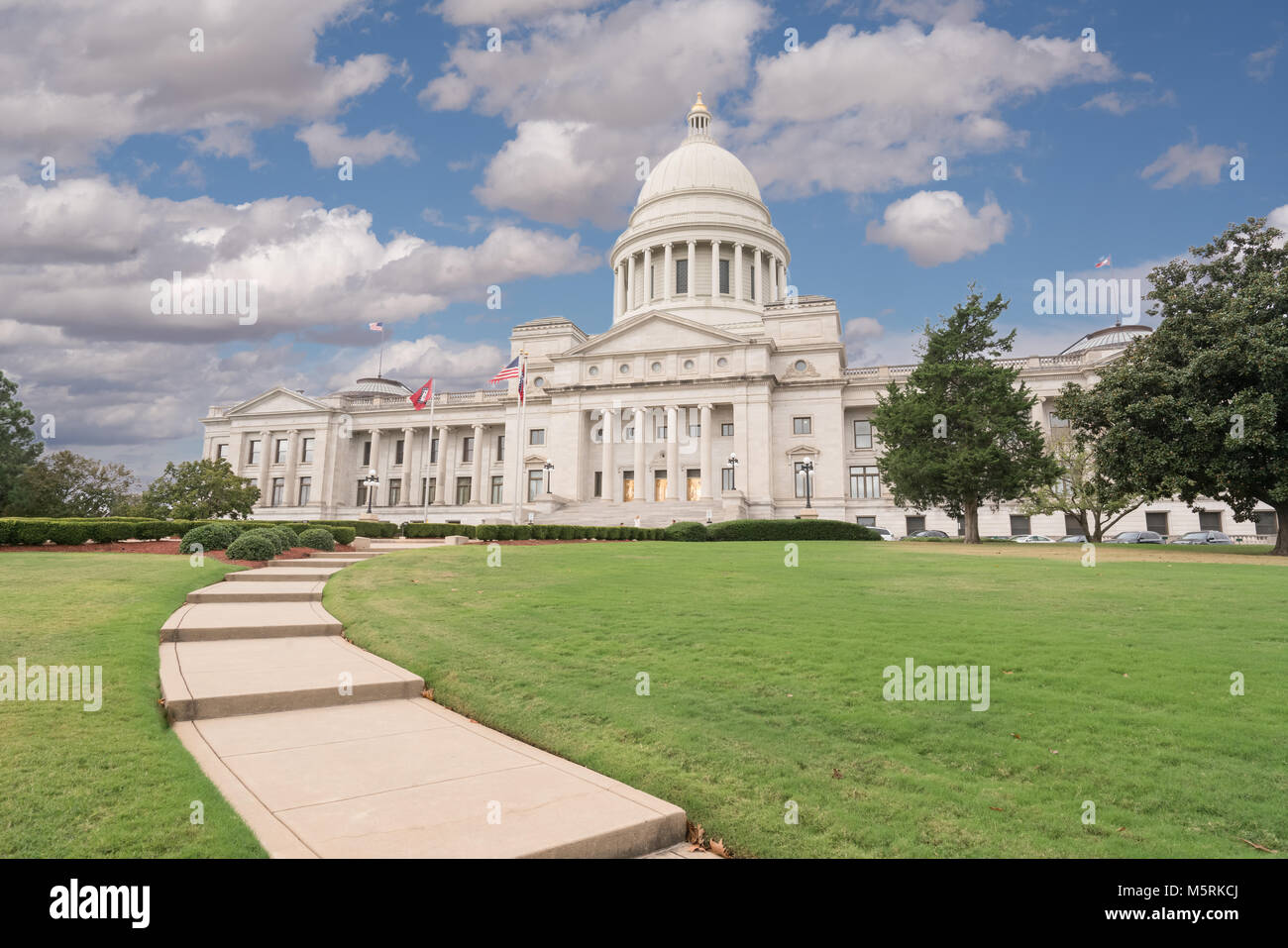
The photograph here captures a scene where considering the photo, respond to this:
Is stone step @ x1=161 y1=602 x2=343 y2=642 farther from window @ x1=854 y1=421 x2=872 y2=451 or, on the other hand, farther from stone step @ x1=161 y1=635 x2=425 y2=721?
window @ x1=854 y1=421 x2=872 y2=451

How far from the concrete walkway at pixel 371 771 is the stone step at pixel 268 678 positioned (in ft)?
0.04

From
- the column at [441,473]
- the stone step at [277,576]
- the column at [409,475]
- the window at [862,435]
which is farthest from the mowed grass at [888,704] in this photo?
the column at [409,475]

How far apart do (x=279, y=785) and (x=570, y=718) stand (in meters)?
2.63

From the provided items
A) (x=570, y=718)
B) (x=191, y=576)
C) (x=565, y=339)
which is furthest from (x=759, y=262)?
(x=570, y=718)

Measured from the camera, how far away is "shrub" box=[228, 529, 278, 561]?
20.3m

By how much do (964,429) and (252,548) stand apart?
33.3m

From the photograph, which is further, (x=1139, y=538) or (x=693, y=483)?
(x=693, y=483)

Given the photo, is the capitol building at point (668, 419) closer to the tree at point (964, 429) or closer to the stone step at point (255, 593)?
the tree at point (964, 429)

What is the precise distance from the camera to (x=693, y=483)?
205 feet

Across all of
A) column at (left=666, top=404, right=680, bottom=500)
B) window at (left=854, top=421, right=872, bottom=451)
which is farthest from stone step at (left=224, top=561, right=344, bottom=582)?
window at (left=854, top=421, right=872, bottom=451)

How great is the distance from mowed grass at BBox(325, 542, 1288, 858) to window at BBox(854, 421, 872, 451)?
164ft

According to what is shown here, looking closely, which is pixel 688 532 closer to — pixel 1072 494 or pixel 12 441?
pixel 1072 494

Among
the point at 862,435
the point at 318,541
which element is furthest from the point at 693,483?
the point at 318,541
